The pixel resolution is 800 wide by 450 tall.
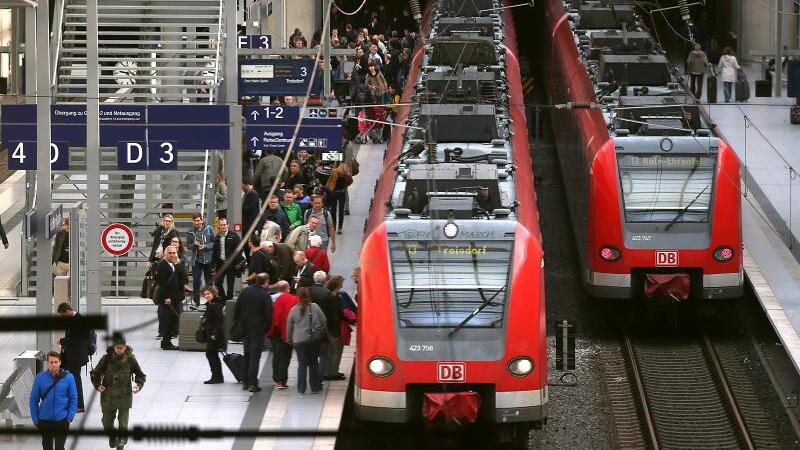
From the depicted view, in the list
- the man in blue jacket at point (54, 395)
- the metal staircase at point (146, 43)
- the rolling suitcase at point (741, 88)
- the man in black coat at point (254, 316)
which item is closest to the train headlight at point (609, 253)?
the man in black coat at point (254, 316)

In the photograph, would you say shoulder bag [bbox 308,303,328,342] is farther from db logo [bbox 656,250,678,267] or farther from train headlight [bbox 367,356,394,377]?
db logo [bbox 656,250,678,267]

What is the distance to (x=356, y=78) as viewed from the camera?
3562 centimetres

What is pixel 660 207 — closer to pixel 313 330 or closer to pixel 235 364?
pixel 313 330

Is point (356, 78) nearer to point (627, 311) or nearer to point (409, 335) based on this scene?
point (627, 311)

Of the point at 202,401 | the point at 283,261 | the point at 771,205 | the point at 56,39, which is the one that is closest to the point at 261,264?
the point at 283,261

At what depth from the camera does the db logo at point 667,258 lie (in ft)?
70.1

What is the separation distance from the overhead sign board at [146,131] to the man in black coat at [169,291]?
249 centimetres

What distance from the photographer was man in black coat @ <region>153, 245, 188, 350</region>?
20516mm

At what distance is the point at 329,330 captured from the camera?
1898 cm

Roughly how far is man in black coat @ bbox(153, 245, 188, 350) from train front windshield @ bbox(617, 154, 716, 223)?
563 cm

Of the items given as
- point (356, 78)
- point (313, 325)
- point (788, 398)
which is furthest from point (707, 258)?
point (356, 78)

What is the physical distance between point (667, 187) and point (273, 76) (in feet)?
25.3

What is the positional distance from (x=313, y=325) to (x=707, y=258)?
556 cm

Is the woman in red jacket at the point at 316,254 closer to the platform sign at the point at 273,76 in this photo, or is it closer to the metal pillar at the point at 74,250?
the metal pillar at the point at 74,250
